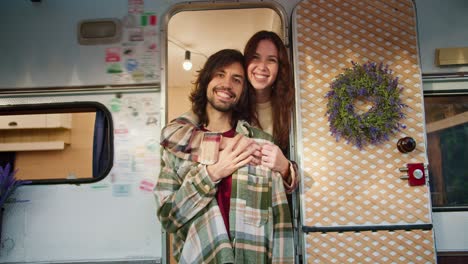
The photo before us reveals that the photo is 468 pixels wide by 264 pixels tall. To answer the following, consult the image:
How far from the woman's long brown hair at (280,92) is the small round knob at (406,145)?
2.66 ft

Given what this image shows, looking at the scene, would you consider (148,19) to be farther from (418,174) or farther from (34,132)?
(418,174)

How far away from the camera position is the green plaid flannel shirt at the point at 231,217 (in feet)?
7.59

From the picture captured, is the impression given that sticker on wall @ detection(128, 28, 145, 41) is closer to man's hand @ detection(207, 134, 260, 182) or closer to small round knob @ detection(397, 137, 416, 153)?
man's hand @ detection(207, 134, 260, 182)

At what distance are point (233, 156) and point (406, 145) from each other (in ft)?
4.10

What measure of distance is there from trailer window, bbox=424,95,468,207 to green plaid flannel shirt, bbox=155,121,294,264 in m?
1.27

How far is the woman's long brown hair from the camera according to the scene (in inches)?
103

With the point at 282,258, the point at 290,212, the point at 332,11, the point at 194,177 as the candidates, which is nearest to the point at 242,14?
the point at 332,11

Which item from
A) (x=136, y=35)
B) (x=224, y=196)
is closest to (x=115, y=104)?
(x=136, y=35)

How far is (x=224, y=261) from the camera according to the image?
2.24 metres

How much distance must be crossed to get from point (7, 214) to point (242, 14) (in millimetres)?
2459

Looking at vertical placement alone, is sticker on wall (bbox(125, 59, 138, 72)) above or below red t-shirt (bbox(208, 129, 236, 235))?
above

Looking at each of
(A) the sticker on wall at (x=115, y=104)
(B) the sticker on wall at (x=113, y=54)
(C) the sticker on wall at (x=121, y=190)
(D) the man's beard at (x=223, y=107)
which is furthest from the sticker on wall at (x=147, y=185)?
(B) the sticker on wall at (x=113, y=54)

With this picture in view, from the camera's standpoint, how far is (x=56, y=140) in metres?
2.89

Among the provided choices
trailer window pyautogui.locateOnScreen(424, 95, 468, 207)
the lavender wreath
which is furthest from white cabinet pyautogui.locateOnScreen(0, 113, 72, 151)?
trailer window pyautogui.locateOnScreen(424, 95, 468, 207)
